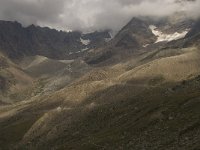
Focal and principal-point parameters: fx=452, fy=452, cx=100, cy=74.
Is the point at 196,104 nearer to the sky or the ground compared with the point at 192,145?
nearer to the sky

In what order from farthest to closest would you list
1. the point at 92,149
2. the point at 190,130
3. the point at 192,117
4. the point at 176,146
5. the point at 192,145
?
1. the point at 92,149
2. the point at 192,117
3. the point at 190,130
4. the point at 176,146
5. the point at 192,145

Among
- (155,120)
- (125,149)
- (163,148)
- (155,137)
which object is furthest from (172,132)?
(155,120)

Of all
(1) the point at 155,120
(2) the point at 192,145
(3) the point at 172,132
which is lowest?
(2) the point at 192,145

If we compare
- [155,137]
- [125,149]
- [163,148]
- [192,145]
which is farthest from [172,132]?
[192,145]

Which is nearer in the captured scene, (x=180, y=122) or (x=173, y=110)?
(x=180, y=122)

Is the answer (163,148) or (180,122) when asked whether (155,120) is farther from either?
(163,148)

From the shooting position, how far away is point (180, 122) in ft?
338

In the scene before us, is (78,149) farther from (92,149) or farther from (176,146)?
(176,146)

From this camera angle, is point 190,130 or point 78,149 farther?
point 78,149

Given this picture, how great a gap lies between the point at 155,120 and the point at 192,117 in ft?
93.8

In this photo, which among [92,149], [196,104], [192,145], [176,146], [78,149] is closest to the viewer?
[192,145]

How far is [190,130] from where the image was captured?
8581 cm

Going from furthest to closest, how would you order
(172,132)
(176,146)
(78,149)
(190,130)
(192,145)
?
(78,149) < (172,132) < (190,130) < (176,146) < (192,145)

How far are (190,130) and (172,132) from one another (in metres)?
7.76
